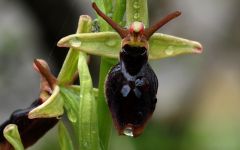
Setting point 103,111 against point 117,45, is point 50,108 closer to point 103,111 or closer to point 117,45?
point 103,111

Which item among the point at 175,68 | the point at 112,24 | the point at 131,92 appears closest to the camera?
the point at 131,92

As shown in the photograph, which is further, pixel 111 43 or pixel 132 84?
pixel 111 43

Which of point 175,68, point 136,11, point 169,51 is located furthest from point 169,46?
point 175,68

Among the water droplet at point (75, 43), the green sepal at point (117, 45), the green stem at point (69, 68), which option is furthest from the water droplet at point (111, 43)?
the green stem at point (69, 68)

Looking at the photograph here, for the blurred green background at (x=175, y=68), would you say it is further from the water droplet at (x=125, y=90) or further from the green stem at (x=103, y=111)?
the water droplet at (x=125, y=90)

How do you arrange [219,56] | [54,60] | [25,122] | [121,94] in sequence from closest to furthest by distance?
[121,94] < [25,122] < [54,60] < [219,56]

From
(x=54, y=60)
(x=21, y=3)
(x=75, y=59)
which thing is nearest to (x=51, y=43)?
(x=54, y=60)

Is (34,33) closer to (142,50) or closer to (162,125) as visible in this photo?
(162,125)
